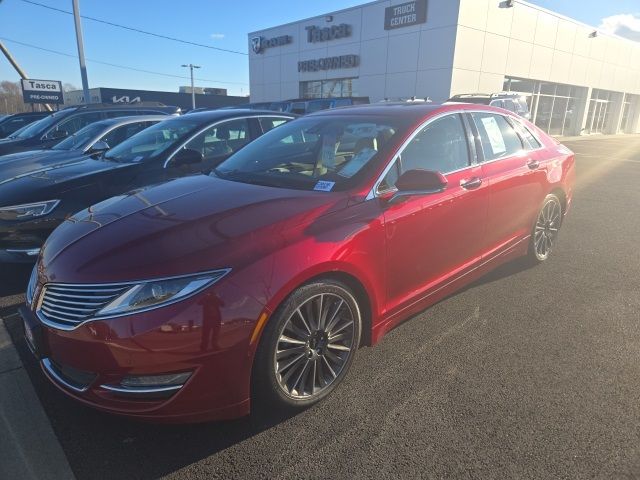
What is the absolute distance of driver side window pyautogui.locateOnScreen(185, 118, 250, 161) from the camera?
5.04 meters

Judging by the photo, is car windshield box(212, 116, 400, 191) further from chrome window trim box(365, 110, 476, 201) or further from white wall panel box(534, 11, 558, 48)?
white wall panel box(534, 11, 558, 48)

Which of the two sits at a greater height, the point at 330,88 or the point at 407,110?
the point at 330,88

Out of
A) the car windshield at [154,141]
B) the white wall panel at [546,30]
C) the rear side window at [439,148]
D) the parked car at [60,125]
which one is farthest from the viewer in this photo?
the white wall panel at [546,30]

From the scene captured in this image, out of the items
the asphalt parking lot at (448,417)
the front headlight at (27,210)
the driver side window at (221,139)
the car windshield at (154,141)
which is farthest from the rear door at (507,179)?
the front headlight at (27,210)

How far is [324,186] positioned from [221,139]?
9.64 feet

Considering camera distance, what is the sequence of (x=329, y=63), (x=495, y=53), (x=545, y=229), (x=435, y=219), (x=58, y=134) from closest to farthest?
(x=435, y=219) < (x=545, y=229) < (x=58, y=134) < (x=495, y=53) < (x=329, y=63)

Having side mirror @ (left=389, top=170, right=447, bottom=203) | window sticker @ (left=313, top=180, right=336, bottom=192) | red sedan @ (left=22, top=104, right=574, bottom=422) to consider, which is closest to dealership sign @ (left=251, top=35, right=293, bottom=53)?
red sedan @ (left=22, top=104, right=574, bottom=422)

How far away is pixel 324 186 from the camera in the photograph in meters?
2.73

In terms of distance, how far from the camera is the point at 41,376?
8.92 feet

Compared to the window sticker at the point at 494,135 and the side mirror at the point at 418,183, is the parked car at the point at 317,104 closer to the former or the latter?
the window sticker at the point at 494,135

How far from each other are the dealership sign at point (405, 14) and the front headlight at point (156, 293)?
23170 millimetres

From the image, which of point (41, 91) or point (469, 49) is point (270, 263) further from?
point (41, 91)

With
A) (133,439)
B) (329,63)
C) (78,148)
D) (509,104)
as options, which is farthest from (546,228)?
(329,63)

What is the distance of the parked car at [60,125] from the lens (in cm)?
863
